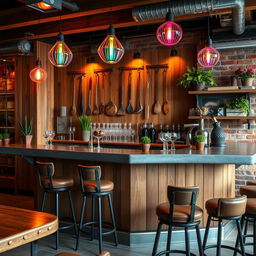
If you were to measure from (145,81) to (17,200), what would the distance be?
3.26m

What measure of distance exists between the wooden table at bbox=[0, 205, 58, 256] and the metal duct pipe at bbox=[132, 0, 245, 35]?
3.28 m

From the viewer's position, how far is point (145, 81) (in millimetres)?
6777

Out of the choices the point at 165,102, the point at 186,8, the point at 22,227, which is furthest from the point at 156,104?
the point at 22,227

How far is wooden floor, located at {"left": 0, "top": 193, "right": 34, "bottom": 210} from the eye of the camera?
615 centimetres

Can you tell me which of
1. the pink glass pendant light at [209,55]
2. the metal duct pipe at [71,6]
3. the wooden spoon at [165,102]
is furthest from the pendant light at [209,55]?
the wooden spoon at [165,102]

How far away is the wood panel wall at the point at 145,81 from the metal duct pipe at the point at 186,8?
5.61ft

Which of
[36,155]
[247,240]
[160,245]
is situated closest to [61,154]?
[36,155]

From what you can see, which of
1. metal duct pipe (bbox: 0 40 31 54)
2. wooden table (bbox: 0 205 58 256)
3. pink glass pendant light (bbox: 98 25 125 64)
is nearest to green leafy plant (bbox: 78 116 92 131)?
metal duct pipe (bbox: 0 40 31 54)

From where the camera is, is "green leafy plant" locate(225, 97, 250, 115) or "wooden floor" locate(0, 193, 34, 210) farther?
"wooden floor" locate(0, 193, 34, 210)

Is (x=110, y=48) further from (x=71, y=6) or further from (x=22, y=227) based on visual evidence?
(x=22, y=227)

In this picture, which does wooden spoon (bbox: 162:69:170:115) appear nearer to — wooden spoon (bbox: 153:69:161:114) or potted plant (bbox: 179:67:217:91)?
wooden spoon (bbox: 153:69:161:114)

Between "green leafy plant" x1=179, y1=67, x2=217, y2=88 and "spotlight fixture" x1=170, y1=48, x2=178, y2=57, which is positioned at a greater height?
"spotlight fixture" x1=170, y1=48, x2=178, y2=57

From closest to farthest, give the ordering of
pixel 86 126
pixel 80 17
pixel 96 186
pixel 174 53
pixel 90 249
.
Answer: pixel 96 186 < pixel 90 249 < pixel 80 17 < pixel 174 53 < pixel 86 126

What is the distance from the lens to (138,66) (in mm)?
6812
